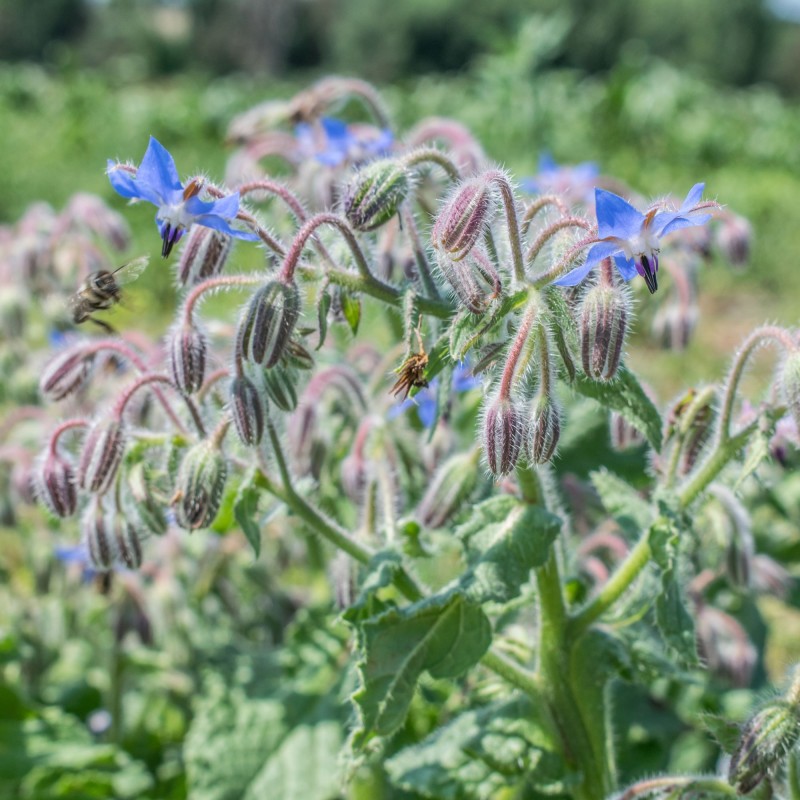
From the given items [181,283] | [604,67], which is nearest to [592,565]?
[181,283]

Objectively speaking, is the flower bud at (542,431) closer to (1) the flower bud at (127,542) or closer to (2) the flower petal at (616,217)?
(2) the flower petal at (616,217)

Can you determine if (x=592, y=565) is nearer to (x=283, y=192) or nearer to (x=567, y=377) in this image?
(x=567, y=377)

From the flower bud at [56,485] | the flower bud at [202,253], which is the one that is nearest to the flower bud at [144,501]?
the flower bud at [56,485]

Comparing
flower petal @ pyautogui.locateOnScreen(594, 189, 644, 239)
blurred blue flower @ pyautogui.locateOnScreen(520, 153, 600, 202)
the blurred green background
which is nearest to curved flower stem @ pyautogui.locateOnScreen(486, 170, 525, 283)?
flower petal @ pyautogui.locateOnScreen(594, 189, 644, 239)

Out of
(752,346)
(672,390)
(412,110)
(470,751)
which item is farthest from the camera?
(412,110)

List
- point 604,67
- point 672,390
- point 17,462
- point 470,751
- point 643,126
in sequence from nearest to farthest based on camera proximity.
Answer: point 470,751 → point 17,462 → point 672,390 → point 643,126 → point 604,67

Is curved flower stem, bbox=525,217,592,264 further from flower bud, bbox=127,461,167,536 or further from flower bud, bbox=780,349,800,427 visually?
flower bud, bbox=127,461,167,536

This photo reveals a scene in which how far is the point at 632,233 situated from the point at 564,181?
54.1 inches

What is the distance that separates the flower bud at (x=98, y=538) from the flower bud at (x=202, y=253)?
0.43 m

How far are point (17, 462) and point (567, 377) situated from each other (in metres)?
1.41

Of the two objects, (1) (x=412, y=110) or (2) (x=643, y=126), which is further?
(1) (x=412, y=110)

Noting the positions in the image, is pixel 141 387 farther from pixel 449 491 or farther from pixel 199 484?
pixel 449 491

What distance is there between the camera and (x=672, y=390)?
19.0 feet

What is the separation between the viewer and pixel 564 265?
1315 millimetres
